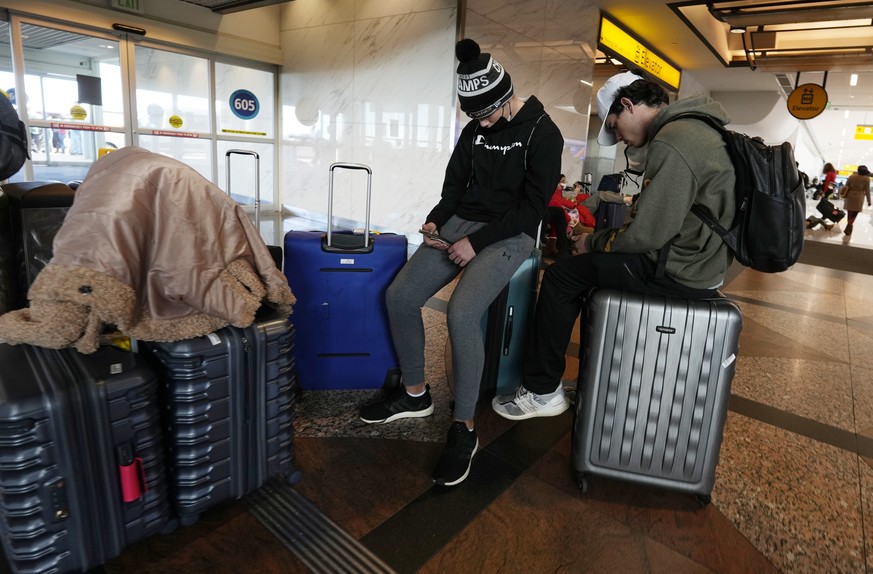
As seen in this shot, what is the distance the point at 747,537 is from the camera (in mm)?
1834

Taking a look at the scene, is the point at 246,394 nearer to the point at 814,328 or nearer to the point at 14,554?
the point at 14,554

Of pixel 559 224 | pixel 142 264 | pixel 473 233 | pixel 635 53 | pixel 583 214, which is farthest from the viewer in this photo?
pixel 635 53

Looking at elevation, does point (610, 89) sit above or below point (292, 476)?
above

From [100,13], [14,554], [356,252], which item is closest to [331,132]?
[100,13]

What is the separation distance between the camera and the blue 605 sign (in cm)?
957

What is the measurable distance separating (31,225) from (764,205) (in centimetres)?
288

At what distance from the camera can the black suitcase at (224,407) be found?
5.27 feet

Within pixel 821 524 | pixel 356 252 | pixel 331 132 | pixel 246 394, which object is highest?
pixel 331 132

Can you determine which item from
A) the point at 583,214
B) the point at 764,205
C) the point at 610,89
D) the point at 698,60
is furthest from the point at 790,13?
the point at 764,205

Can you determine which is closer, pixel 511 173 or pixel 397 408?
pixel 511 173

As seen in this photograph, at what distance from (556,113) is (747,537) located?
296 inches

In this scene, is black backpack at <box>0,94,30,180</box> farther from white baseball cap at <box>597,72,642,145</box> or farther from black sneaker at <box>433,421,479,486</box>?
white baseball cap at <box>597,72,642,145</box>

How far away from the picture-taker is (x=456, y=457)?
2.06m

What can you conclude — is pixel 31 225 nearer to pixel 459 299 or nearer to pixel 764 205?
pixel 459 299
